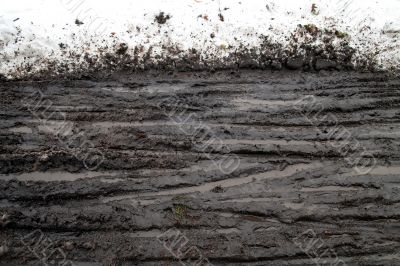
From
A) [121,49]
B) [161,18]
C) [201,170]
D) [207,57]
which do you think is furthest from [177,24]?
[201,170]

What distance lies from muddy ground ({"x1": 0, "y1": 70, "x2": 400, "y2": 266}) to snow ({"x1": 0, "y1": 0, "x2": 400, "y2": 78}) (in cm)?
66

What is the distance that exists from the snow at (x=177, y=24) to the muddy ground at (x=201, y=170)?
2.17 feet

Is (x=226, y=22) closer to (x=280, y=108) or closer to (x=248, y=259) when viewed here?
(x=280, y=108)

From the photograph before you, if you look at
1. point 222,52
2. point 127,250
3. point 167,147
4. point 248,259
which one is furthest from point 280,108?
point 127,250

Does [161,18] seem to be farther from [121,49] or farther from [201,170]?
[201,170]

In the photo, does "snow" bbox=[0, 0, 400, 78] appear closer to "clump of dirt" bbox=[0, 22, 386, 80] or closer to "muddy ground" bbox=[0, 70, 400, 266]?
"clump of dirt" bbox=[0, 22, 386, 80]

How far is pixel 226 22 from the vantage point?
6840mm

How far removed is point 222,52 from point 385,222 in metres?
3.67

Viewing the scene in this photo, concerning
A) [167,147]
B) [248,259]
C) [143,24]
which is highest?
[143,24]

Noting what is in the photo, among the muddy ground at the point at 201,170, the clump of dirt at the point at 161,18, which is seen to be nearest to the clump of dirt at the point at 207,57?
the clump of dirt at the point at 161,18

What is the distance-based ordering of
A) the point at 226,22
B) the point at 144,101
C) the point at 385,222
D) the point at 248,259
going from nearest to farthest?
1. the point at 248,259
2. the point at 385,222
3. the point at 144,101
4. the point at 226,22

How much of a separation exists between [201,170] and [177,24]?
2.98m

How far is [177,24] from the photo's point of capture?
677cm

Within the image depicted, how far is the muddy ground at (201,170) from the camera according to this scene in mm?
4488
